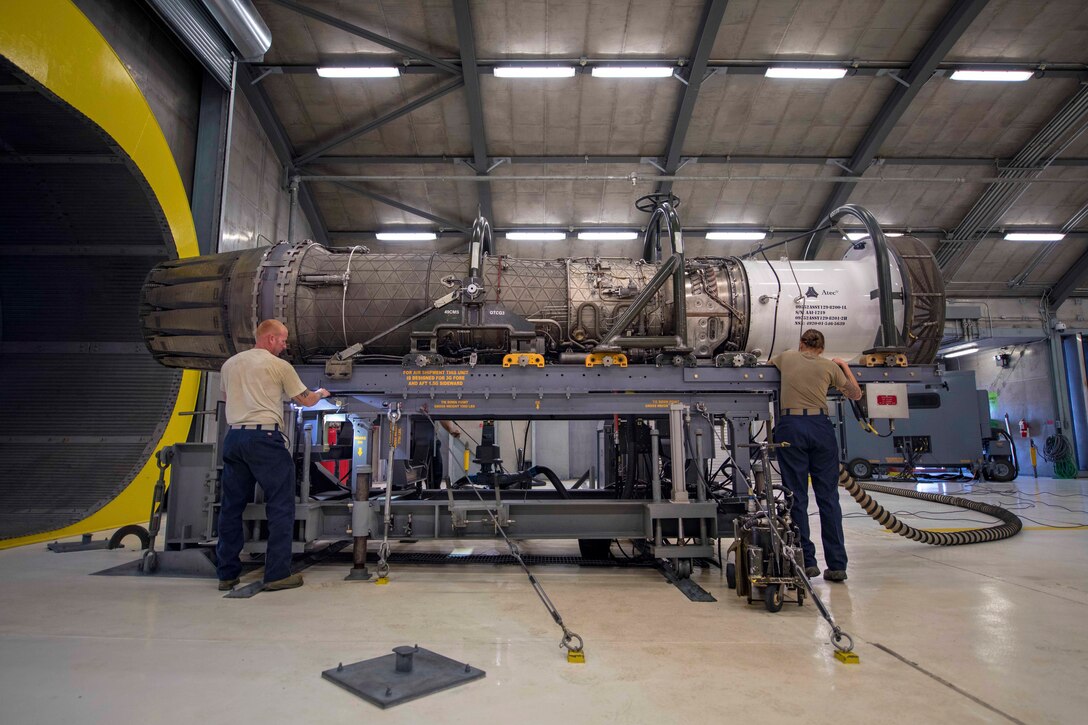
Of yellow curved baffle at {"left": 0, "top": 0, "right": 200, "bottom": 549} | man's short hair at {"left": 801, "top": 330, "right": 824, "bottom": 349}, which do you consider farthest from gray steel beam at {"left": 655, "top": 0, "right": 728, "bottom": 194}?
yellow curved baffle at {"left": 0, "top": 0, "right": 200, "bottom": 549}

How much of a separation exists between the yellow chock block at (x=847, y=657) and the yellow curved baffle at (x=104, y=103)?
20.2ft

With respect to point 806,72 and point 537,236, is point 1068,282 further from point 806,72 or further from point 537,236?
point 537,236

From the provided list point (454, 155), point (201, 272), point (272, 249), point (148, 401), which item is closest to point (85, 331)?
point (148, 401)

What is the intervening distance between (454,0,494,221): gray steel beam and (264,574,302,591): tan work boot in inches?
243

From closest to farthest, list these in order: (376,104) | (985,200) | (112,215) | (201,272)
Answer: (201,272)
(112,215)
(376,104)
(985,200)

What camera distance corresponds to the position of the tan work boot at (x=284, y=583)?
12.3 feet

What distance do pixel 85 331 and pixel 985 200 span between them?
17057mm

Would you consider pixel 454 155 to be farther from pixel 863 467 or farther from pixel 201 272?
pixel 863 467

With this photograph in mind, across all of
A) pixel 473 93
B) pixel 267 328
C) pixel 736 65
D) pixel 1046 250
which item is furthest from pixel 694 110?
pixel 1046 250

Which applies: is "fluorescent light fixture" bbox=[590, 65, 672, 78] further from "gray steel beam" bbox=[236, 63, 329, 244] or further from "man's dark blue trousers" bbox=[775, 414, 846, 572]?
"man's dark blue trousers" bbox=[775, 414, 846, 572]

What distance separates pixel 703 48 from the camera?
9969 millimetres

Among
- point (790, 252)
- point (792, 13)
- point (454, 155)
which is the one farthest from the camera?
point (790, 252)

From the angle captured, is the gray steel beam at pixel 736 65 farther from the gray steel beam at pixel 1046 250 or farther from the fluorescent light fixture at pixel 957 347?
the fluorescent light fixture at pixel 957 347

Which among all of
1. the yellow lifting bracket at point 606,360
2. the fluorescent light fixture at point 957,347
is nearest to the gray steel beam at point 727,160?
the fluorescent light fixture at point 957,347
